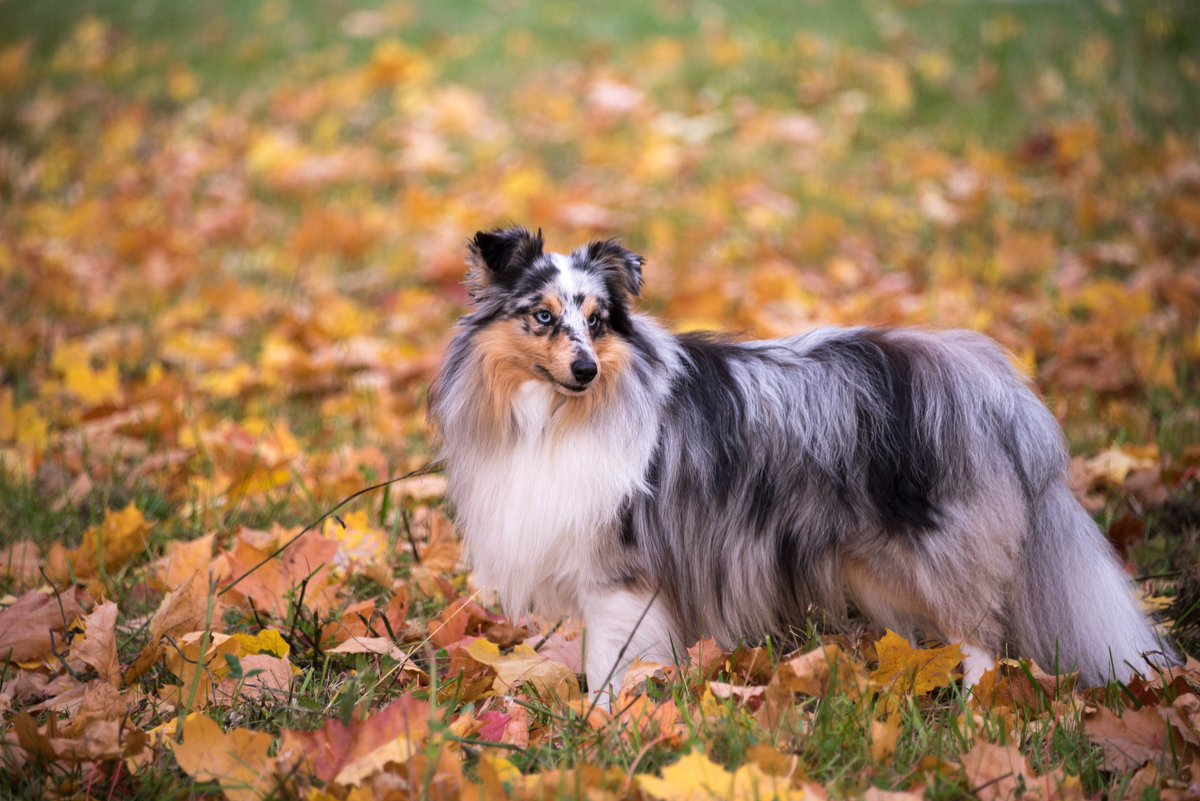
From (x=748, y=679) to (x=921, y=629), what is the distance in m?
0.71

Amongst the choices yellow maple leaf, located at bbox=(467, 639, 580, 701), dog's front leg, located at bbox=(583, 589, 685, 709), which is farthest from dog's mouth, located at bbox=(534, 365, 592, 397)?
yellow maple leaf, located at bbox=(467, 639, 580, 701)

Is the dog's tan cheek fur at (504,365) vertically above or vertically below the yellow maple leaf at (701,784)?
above

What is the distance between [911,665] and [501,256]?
1.63m

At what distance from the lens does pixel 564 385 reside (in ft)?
9.16

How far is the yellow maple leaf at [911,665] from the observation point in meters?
2.51

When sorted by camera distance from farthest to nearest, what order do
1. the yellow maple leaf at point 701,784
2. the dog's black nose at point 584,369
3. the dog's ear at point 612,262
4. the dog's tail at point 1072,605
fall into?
the dog's ear at point 612,262 < the dog's tail at point 1072,605 < the dog's black nose at point 584,369 < the yellow maple leaf at point 701,784

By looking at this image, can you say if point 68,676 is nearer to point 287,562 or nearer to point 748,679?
point 287,562

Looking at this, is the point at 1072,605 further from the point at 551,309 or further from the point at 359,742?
the point at 359,742

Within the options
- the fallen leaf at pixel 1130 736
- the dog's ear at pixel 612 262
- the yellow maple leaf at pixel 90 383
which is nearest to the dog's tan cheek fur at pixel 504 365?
the dog's ear at pixel 612 262

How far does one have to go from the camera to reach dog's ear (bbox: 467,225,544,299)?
293cm

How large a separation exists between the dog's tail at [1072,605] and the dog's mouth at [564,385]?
135 cm

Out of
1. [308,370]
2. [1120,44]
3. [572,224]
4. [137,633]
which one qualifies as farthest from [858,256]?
[137,633]

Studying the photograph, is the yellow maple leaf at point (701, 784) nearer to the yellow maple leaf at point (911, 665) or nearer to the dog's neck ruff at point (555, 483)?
the yellow maple leaf at point (911, 665)

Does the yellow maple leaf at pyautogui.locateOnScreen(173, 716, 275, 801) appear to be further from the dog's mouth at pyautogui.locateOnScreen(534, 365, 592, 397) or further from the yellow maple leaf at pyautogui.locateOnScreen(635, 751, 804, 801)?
the dog's mouth at pyautogui.locateOnScreen(534, 365, 592, 397)
